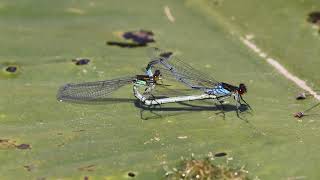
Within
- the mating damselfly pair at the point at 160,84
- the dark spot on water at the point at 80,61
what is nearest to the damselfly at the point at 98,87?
the mating damselfly pair at the point at 160,84

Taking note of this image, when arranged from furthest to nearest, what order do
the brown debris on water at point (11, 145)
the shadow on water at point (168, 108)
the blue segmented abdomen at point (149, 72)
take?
the blue segmented abdomen at point (149, 72) → the shadow on water at point (168, 108) → the brown debris on water at point (11, 145)

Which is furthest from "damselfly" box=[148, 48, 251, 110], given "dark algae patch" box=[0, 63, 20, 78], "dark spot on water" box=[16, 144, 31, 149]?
"dark spot on water" box=[16, 144, 31, 149]

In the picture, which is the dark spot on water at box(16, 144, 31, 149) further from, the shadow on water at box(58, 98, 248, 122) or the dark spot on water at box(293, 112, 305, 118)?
the dark spot on water at box(293, 112, 305, 118)

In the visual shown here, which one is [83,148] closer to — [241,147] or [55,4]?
[241,147]

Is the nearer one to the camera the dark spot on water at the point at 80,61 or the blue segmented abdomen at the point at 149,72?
the blue segmented abdomen at the point at 149,72

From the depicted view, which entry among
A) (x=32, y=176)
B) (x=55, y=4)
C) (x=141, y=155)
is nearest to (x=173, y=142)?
(x=141, y=155)

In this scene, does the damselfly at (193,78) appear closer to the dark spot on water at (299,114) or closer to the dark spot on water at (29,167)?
the dark spot on water at (299,114)
